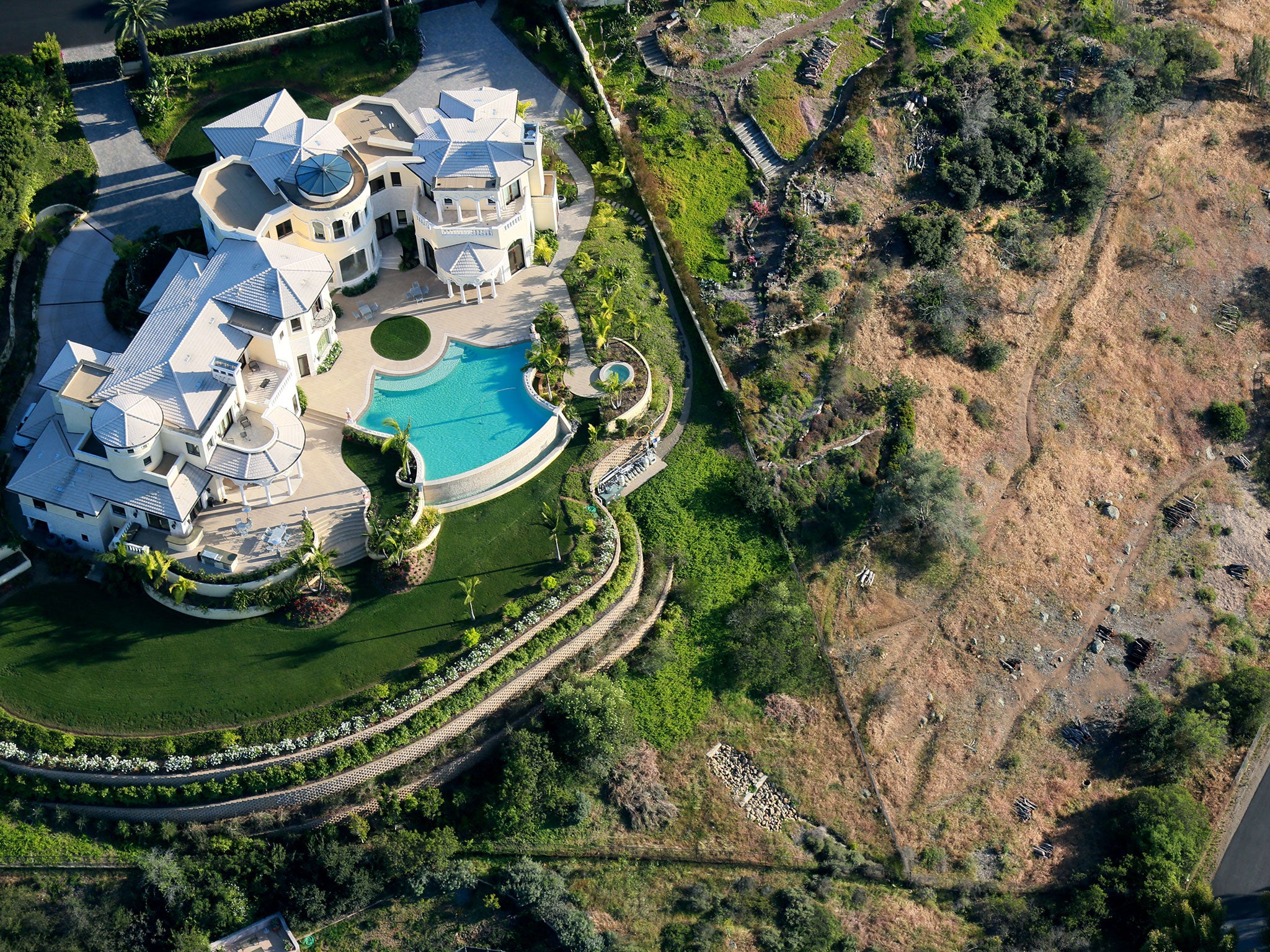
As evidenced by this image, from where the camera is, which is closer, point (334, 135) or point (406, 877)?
point (406, 877)

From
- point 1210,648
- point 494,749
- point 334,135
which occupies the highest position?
point 334,135

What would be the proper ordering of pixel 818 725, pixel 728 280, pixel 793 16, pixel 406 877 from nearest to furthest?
pixel 406 877 → pixel 818 725 → pixel 728 280 → pixel 793 16

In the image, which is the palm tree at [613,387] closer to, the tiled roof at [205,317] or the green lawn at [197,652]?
the green lawn at [197,652]

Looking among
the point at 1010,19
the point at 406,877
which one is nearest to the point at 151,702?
the point at 406,877

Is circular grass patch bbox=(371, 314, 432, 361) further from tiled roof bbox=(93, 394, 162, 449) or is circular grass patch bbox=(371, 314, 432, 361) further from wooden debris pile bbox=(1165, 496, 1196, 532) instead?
wooden debris pile bbox=(1165, 496, 1196, 532)

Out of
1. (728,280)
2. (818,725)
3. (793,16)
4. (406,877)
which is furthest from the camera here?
(793,16)

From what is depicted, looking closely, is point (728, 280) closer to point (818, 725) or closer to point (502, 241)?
point (502, 241)

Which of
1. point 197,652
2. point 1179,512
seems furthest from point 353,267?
point 1179,512

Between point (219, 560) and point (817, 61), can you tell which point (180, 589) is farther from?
point (817, 61)
